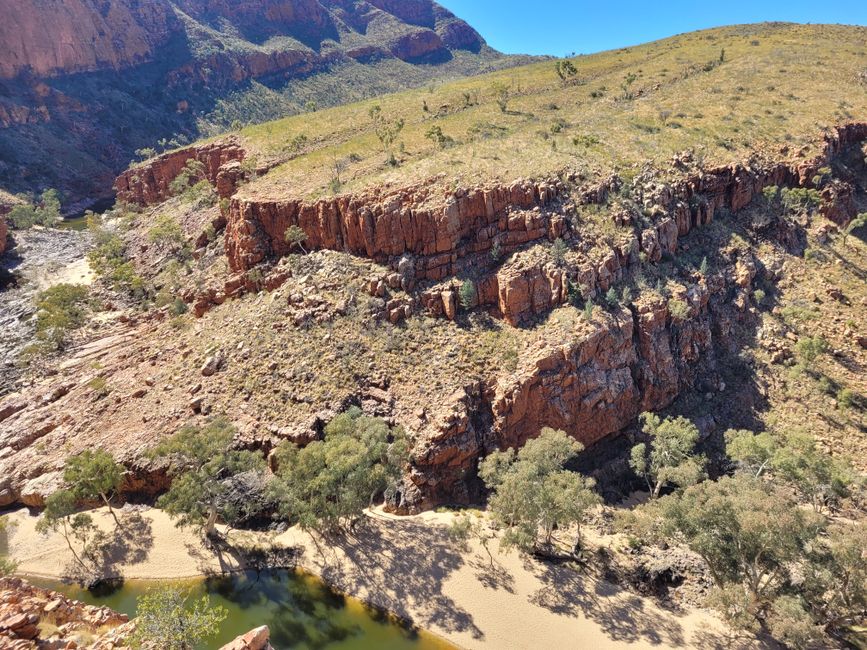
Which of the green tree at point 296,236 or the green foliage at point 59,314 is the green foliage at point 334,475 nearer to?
the green tree at point 296,236

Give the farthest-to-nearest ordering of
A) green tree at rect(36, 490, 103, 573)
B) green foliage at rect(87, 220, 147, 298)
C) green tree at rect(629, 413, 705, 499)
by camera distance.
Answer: green foliage at rect(87, 220, 147, 298) → green tree at rect(629, 413, 705, 499) → green tree at rect(36, 490, 103, 573)

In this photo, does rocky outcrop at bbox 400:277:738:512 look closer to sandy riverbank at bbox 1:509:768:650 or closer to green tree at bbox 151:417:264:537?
sandy riverbank at bbox 1:509:768:650

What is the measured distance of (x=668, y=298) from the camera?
148ft

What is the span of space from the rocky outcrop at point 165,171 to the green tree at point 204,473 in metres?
57.7

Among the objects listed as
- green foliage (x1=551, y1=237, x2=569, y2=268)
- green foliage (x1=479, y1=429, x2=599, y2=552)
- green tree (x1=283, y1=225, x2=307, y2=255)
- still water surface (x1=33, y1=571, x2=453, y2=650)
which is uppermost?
green foliage (x1=551, y1=237, x2=569, y2=268)

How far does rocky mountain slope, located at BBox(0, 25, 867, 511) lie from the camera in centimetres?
3941

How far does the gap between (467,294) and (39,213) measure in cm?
10847

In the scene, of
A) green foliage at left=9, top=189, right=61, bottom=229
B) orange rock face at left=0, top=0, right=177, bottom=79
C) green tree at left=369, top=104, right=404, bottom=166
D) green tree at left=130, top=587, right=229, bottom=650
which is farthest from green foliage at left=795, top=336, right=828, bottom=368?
orange rock face at left=0, top=0, right=177, bottom=79

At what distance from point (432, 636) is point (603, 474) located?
68.7 ft

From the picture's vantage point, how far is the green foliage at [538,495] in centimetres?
2995

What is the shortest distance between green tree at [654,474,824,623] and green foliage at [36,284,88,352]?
65.0 metres

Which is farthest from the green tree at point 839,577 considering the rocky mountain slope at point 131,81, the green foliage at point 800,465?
the rocky mountain slope at point 131,81

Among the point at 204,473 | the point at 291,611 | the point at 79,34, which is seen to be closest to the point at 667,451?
the point at 291,611

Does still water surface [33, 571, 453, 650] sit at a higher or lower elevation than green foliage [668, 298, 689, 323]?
lower
